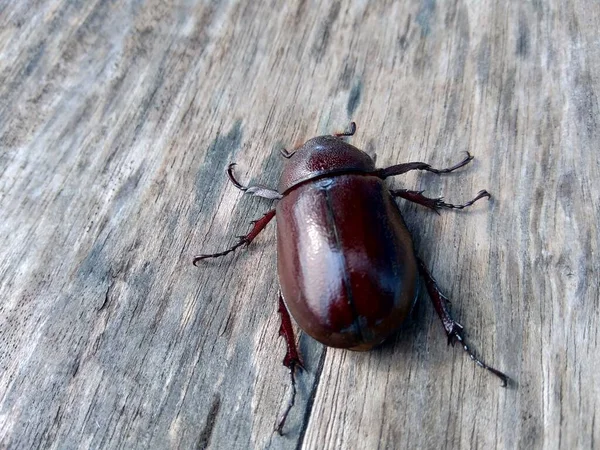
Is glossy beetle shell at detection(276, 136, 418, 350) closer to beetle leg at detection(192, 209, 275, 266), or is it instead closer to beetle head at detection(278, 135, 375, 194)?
beetle head at detection(278, 135, 375, 194)

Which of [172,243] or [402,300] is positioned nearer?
[402,300]

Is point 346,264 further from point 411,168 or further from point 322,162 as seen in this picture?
point 411,168

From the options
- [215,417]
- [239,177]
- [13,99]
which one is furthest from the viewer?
[13,99]

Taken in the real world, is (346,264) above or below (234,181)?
above

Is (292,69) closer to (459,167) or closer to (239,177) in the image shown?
(239,177)

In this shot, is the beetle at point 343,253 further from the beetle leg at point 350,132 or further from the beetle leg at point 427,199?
the beetle leg at point 350,132

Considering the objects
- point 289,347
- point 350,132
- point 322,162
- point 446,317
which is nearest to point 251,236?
point 322,162

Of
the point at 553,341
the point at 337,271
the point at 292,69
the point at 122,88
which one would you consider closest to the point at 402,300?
the point at 337,271

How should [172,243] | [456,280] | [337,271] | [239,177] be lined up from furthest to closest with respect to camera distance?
[239,177] → [172,243] → [456,280] → [337,271]

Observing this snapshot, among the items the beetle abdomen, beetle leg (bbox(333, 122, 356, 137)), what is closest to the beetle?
the beetle abdomen
